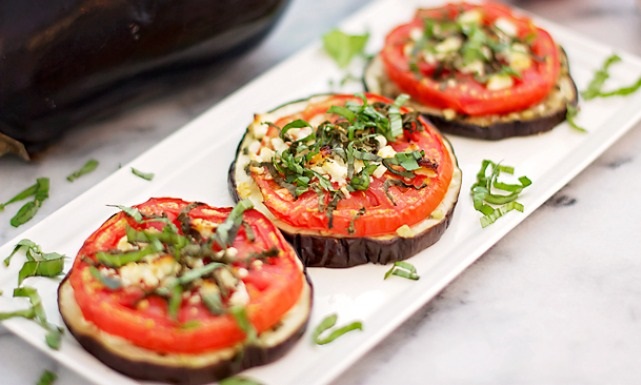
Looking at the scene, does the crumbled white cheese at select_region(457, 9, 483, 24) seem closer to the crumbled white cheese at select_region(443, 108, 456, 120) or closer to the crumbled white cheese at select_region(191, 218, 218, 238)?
the crumbled white cheese at select_region(443, 108, 456, 120)

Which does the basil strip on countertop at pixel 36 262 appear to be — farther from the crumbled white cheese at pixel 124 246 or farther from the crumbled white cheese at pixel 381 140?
the crumbled white cheese at pixel 381 140

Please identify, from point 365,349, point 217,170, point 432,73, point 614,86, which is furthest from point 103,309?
point 614,86

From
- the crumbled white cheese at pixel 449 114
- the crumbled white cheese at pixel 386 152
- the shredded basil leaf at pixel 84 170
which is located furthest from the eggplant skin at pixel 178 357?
the crumbled white cheese at pixel 449 114

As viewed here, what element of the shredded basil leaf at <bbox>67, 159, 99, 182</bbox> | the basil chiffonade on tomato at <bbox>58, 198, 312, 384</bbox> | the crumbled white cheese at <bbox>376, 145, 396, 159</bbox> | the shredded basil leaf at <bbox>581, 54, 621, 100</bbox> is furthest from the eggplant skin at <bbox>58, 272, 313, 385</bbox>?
the shredded basil leaf at <bbox>581, 54, 621, 100</bbox>

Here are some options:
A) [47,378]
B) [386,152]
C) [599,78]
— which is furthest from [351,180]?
[599,78]

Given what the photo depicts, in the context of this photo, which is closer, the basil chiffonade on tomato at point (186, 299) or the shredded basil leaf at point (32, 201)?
the basil chiffonade on tomato at point (186, 299)

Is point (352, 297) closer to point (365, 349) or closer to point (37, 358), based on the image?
point (365, 349)

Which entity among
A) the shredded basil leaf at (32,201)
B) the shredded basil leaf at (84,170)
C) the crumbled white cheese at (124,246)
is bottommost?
the shredded basil leaf at (84,170)
